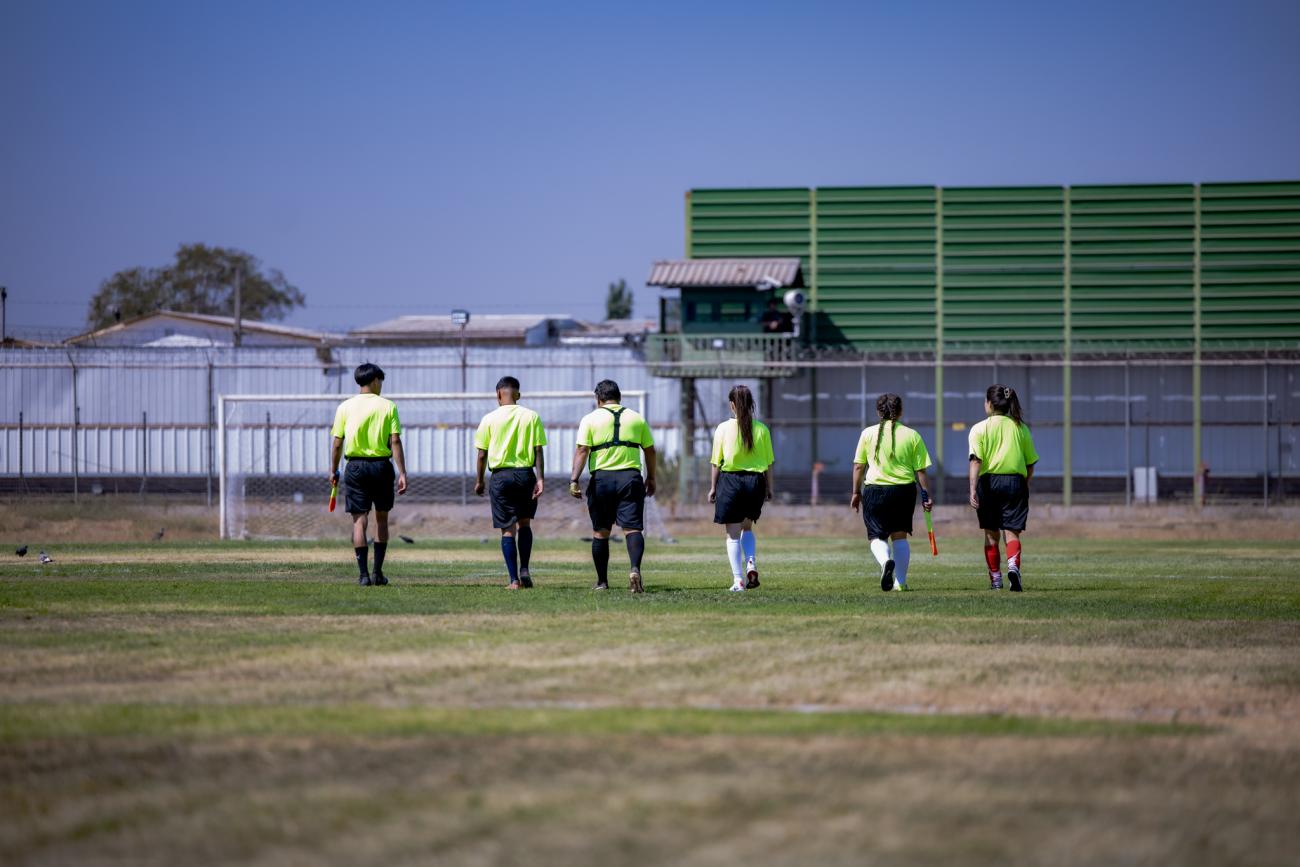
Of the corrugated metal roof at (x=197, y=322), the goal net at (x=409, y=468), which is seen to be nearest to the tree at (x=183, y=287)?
the corrugated metal roof at (x=197, y=322)

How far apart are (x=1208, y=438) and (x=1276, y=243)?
590 centimetres

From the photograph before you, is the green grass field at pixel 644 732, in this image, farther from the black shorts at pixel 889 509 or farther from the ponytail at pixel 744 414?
the ponytail at pixel 744 414

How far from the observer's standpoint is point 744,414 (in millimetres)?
14289

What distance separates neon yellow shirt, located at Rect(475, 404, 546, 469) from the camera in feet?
46.2

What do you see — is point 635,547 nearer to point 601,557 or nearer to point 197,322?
point 601,557

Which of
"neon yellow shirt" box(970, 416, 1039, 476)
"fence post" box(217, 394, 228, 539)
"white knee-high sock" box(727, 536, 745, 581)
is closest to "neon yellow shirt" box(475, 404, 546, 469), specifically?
"white knee-high sock" box(727, 536, 745, 581)

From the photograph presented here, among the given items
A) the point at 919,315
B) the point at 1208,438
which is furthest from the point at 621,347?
the point at 1208,438

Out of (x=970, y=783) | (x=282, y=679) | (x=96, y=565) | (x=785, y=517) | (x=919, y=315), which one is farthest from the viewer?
(x=919, y=315)

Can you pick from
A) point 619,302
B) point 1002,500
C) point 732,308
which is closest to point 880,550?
point 1002,500

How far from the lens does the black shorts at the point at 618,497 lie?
1355 cm

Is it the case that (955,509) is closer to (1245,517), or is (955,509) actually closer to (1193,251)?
(1245,517)

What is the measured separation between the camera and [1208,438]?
4228 cm

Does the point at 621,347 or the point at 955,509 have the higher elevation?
the point at 621,347

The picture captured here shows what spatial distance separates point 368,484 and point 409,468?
26.4m
